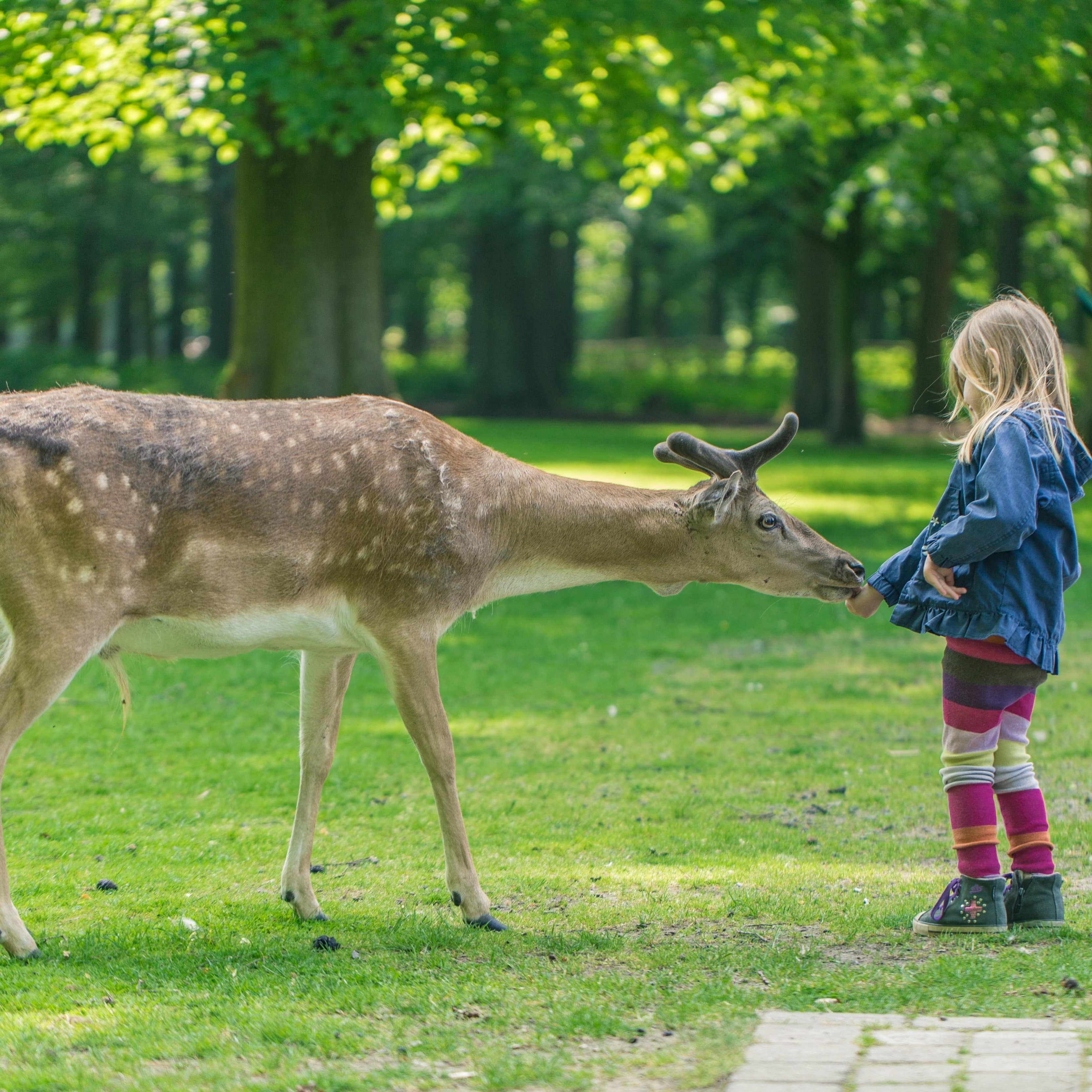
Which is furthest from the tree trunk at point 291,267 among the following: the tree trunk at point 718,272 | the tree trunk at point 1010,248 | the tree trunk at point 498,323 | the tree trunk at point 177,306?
the tree trunk at point 177,306

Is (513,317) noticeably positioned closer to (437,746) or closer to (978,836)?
(437,746)

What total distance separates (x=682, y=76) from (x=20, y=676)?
12.7 m

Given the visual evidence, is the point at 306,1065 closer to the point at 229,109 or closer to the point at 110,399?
the point at 110,399

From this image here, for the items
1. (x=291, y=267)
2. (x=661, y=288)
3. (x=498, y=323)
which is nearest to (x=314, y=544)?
(x=291, y=267)

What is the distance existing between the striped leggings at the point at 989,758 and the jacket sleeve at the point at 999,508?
0.34 m

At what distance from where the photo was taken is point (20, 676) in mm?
4773

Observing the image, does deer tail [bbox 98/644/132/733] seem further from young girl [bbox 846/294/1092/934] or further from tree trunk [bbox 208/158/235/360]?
tree trunk [bbox 208/158/235/360]

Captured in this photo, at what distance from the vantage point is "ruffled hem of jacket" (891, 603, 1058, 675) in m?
4.82

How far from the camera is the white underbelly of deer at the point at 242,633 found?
502cm

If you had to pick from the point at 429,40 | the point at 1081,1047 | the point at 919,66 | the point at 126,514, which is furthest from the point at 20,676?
the point at 919,66

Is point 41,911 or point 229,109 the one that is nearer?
point 41,911

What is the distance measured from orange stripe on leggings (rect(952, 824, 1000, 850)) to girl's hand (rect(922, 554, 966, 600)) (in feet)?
2.62

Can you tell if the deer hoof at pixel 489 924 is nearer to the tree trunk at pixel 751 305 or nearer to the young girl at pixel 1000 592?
the young girl at pixel 1000 592

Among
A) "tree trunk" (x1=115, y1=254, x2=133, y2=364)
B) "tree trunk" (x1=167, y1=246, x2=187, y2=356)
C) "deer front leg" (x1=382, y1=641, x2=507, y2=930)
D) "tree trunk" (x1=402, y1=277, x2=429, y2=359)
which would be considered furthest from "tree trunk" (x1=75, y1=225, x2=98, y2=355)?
"deer front leg" (x1=382, y1=641, x2=507, y2=930)
